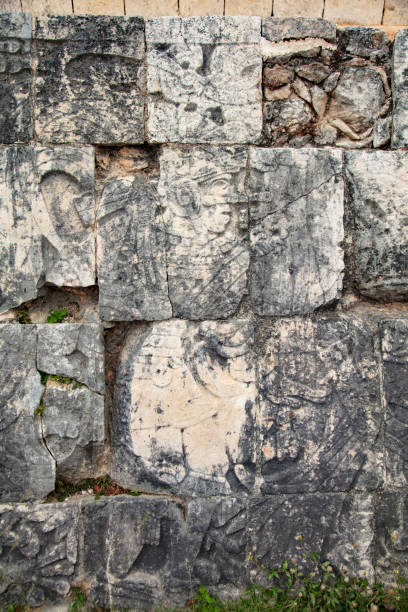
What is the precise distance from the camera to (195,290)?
8.61 ft

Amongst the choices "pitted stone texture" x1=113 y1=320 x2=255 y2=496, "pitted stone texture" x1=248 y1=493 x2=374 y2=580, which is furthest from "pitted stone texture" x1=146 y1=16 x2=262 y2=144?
"pitted stone texture" x1=248 y1=493 x2=374 y2=580

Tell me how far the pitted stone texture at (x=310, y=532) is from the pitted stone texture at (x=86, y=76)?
2064 mm

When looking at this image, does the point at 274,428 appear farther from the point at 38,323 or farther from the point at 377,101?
the point at 377,101

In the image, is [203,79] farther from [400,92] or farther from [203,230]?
[400,92]

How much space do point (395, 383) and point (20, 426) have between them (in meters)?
1.95

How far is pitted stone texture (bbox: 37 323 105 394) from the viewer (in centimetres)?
256

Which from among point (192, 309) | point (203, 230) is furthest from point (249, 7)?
point (192, 309)

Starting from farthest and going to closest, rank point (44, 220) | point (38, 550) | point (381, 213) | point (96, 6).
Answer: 1. point (96, 6)
2. point (381, 213)
3. point (44, 220)
4. point (38, 550)

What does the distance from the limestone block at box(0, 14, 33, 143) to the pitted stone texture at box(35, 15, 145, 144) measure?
0.05 meters

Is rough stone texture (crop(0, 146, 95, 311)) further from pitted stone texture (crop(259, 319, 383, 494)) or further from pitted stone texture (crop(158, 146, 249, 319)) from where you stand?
pitted stone texture (crop(259, 319, 383, 494))

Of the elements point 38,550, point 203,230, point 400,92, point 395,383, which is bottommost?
point 38,550

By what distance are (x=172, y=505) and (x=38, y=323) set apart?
1161 millimetres

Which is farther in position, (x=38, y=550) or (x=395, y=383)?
(x=395, y=383)

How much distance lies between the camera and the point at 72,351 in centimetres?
256
